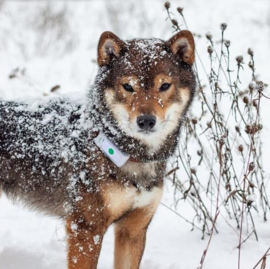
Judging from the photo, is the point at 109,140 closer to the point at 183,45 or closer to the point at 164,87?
the point at 164,87


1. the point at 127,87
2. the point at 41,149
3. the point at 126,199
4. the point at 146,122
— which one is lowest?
the point at 126,199

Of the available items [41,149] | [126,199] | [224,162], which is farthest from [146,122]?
[224,162]

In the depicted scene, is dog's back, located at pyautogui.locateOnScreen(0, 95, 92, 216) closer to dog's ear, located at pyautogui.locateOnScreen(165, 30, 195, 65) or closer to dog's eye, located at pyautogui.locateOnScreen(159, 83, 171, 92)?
dog's eye, located at pyautogui.locateOnScreen(159, 83, 171, 92)

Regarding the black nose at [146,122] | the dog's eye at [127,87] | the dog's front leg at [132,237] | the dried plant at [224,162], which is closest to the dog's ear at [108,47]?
the dog's eye at [127,87]

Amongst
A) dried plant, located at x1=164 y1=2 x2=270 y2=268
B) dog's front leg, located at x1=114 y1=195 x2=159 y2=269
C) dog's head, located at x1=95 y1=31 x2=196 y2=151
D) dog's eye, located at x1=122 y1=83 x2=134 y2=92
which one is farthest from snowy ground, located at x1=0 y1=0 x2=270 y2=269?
dog's eye, located at x1=122 y1=83 x2=134 y2=92

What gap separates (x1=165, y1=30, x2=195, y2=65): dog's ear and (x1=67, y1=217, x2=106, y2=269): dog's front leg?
112 cm

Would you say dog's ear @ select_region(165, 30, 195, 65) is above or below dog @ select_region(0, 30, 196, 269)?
above

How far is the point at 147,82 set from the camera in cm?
312

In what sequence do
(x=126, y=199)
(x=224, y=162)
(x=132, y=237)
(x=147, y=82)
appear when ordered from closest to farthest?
1. (x=147, y=82)
2. (x=126, y=199)
3. (x=132, y=237)
4. (x=224, y=162)

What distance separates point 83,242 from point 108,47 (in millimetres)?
1146

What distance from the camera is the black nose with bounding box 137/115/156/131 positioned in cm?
300

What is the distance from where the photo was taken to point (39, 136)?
350cm

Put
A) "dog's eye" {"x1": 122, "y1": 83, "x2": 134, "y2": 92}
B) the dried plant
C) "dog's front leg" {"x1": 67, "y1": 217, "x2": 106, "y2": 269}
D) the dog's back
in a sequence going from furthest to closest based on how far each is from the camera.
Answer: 1. the dried plant
2. the dog's back
3. "dog's front leg" {"x1": 67, "y1": 217, "x2": 106, "y2": 269}
4. "dog's eye" {"x1": 122, "y1": 83, "x2": 134, "y2": 92}

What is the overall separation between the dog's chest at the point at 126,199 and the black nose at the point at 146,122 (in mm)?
428
